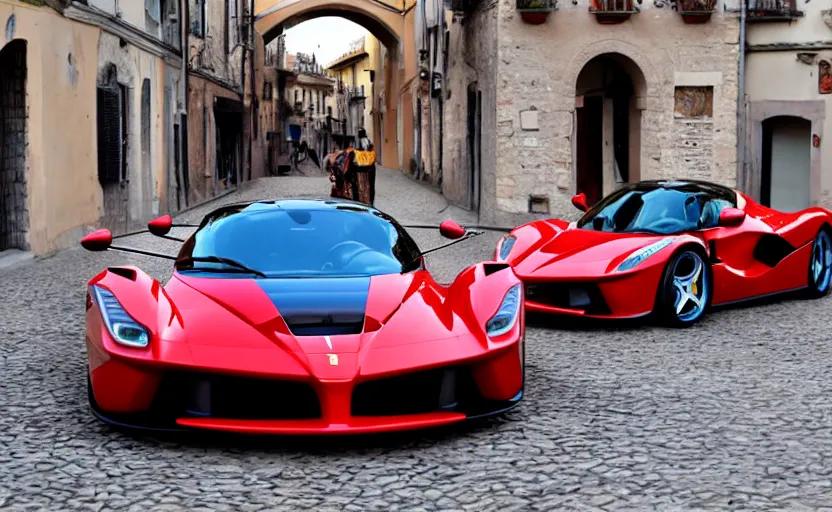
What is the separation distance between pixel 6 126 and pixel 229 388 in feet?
35.3

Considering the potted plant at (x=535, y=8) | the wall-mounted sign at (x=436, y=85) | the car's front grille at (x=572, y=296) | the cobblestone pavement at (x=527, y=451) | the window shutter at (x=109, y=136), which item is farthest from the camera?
the wall-mounted sign at (x=436, y=85)

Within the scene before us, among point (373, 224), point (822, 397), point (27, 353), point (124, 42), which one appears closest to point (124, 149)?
point (124, 42)

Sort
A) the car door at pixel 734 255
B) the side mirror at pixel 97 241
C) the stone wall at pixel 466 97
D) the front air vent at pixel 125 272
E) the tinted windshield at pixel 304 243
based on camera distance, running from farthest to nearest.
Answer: the stone wall at pixel 466 97, the car door at pixel 734 255, the side mirror at pixel 97 241, the tinted windshield at pixel 304 243, the front air vent at pixel 125 272

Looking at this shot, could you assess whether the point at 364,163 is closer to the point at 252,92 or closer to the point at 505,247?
the point at 505,247

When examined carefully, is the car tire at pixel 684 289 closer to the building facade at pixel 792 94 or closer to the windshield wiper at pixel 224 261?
the windshield wiper at pixel 224 261

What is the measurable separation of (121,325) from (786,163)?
1889cm

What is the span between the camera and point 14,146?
14.1 m

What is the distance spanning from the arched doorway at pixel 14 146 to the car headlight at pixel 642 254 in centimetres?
874

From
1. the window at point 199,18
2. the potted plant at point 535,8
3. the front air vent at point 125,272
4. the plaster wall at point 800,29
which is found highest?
the window at point 199,18

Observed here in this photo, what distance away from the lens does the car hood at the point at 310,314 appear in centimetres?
472

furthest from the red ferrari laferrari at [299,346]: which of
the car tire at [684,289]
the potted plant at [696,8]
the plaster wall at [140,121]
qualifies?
the potted plant at [696,8]

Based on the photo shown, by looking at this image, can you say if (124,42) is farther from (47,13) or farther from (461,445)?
(461,445)

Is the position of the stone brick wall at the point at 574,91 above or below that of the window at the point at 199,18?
below

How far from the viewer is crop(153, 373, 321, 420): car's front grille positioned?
14.8 ft
